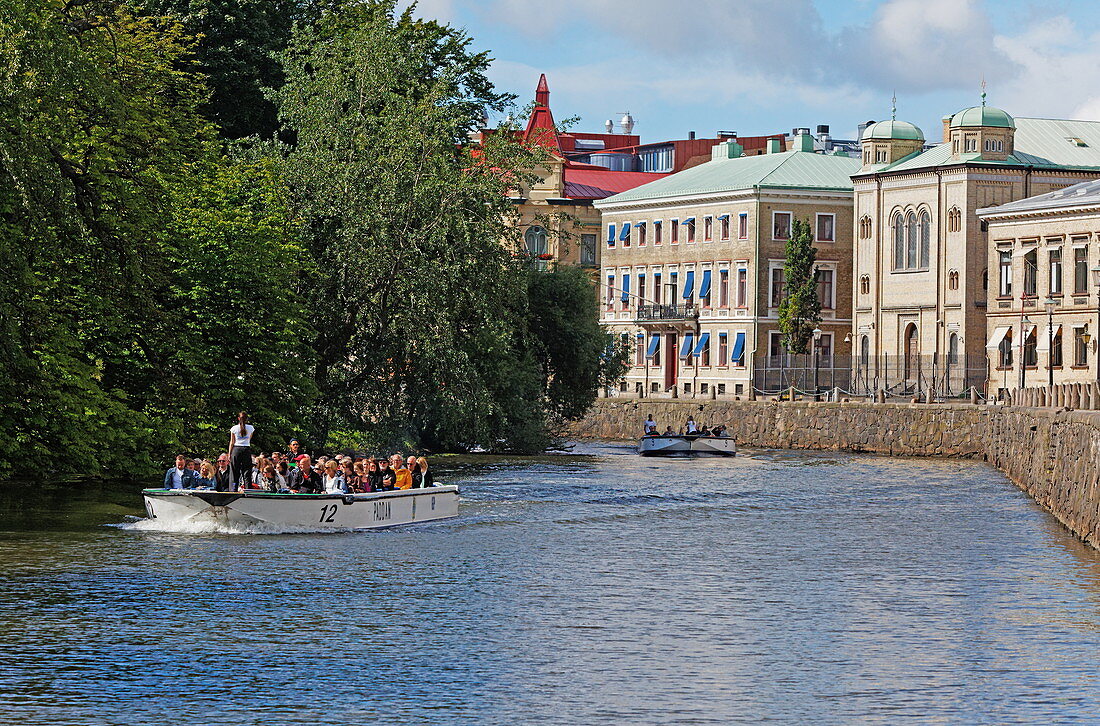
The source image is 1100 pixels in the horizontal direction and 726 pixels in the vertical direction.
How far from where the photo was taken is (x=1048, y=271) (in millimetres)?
107938

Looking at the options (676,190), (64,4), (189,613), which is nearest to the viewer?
(189,613)

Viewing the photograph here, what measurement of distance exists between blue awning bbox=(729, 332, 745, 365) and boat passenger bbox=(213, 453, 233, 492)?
85.8 meters

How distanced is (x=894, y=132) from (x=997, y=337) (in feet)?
67.9

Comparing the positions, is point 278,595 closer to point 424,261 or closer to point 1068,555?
point 1068,555

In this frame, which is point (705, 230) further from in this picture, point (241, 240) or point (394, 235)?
point (241, 240)

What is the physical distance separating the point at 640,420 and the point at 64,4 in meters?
70.0

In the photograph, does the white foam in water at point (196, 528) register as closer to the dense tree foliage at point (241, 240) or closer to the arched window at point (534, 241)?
the dense tree foliage at point (241, 240)

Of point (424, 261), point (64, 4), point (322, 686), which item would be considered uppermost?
point (64, 4)

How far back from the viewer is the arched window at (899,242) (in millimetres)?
120938

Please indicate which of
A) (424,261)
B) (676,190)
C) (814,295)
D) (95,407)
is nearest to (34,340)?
(95,407)

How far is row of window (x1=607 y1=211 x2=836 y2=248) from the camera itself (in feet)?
426

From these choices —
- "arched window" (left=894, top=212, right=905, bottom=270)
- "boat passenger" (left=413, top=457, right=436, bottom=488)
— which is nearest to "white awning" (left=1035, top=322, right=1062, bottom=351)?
"arched window" (left=894, top=212, right=905, bottom=270)

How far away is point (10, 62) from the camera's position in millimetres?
37656

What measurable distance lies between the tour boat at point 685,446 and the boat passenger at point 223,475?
1750 inches
